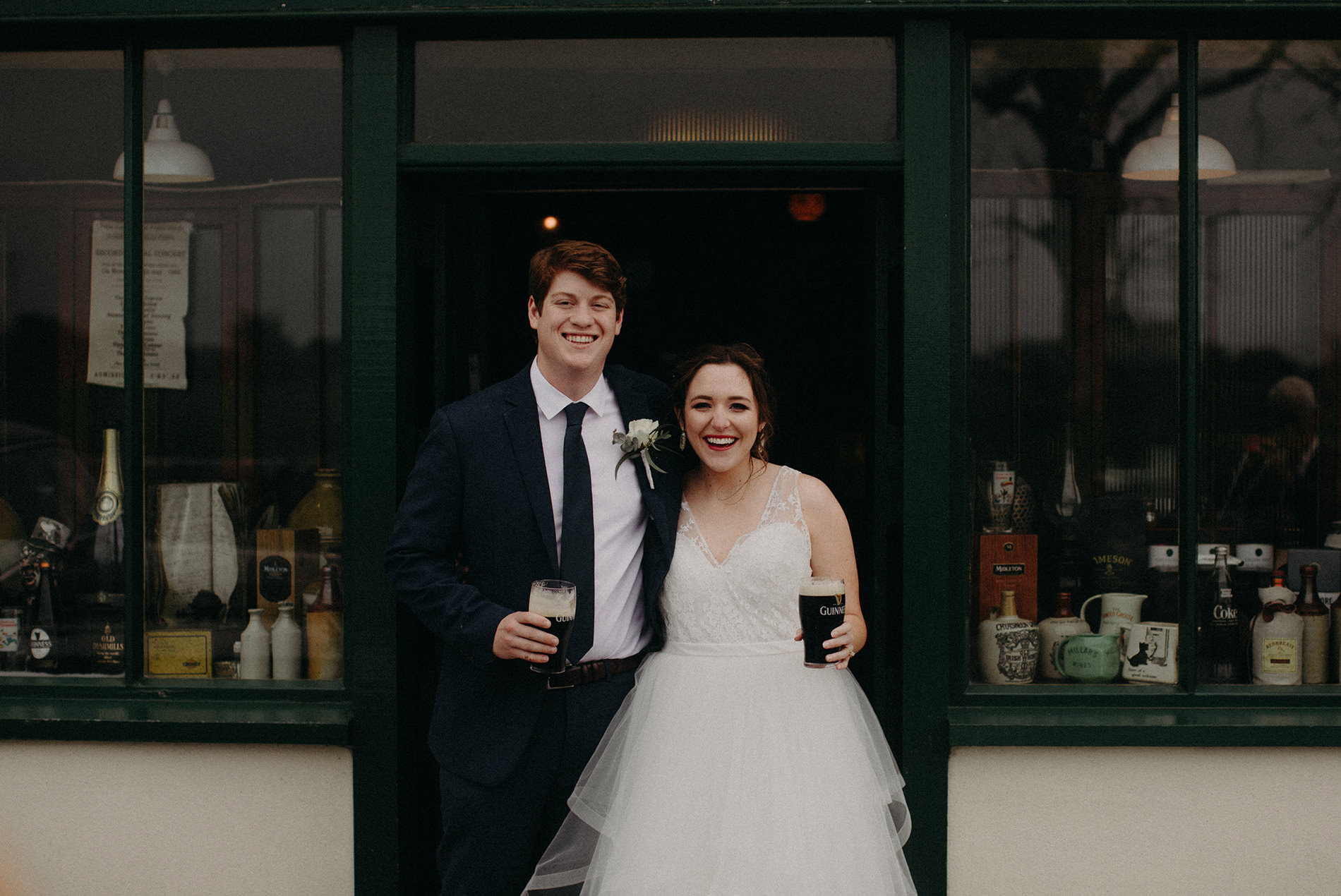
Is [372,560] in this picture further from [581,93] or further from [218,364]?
[581,93]

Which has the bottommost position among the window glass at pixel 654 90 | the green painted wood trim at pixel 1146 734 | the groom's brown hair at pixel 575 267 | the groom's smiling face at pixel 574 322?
the green painted wood trim at pixel 1146 734

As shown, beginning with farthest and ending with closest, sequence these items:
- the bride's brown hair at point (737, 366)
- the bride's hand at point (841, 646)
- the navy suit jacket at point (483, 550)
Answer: the bride's brown hair at point (737, 366)
the navy suit jacket at point (483, 550)
the bride's hand at point (841, 646)

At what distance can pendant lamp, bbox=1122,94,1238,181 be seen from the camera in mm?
3299

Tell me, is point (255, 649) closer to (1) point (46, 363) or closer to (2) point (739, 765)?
(1) point (46, 363)

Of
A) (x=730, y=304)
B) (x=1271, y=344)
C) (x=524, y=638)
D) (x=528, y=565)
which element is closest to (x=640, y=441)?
(x=528, y=565)

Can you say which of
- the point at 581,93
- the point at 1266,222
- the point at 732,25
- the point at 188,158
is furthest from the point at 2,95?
the point at 1266,222

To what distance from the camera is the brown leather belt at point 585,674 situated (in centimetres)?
275

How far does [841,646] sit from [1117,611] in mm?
1262

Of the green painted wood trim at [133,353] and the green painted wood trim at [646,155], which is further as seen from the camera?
the green painted wood trim at [133,353]

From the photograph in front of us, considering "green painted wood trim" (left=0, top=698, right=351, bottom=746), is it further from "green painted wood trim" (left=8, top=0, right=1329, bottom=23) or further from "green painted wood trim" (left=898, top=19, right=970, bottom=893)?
"green painted wood trim" (left=8, top=0, right=1329, bottom=23)

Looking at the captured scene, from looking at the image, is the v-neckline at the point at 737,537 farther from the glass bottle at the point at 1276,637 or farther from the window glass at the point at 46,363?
the window glass at the point at 46,363

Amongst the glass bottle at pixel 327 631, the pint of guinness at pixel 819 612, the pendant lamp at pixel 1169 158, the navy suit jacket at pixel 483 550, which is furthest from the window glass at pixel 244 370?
the pendant lamp at pixel 1169 158

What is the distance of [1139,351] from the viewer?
333 cm

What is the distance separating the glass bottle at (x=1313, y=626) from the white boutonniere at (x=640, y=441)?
2.28 m
